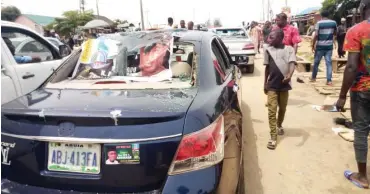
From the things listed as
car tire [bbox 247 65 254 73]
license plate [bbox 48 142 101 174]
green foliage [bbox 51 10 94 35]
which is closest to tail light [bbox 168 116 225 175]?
license plate [bbox 48 142 101 174]

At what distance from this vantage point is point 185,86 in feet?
8.03

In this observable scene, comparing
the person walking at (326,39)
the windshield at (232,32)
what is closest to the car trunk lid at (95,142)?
the person walking at (326,39)

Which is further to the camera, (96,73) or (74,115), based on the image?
(96,73)

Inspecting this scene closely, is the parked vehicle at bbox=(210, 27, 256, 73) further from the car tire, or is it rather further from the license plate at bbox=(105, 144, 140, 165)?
the license plate at bbox=(105, 144, 140, 165)

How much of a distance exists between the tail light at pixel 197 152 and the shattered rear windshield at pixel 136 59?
846 millimetres

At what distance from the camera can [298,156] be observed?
13.3 ft

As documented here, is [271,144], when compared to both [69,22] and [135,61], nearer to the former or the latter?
[135,61]

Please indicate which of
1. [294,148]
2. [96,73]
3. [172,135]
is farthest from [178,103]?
[294,148]

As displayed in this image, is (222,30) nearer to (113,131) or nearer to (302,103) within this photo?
(302,103)


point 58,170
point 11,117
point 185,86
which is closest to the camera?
point 58,170

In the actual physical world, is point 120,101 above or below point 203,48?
below

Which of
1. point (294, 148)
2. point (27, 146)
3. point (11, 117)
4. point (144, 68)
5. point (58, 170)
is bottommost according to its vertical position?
point (294, 148)

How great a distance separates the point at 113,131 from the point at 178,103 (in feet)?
1.43

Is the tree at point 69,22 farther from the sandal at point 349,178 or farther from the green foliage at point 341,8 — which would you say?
the sandal at point 349,178
